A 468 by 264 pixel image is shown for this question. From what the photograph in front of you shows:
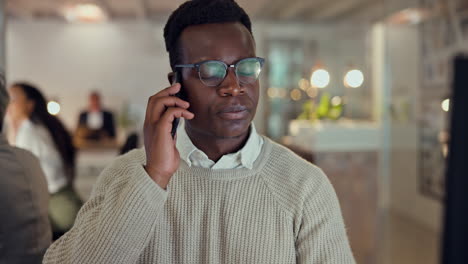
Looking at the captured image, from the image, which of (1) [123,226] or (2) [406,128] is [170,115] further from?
(2) [406,128]

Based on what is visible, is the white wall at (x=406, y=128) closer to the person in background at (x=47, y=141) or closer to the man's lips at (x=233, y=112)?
the person in background at (x=47, y=141)

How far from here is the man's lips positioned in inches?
31.0

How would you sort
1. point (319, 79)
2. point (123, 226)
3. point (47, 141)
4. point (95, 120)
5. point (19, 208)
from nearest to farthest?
point (123, 226) → point (19, 208) → point (47, 141) → point (319, 79) → point (95, 120)

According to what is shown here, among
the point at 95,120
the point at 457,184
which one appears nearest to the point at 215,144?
the point at 457,184

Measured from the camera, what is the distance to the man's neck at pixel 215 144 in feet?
2.78

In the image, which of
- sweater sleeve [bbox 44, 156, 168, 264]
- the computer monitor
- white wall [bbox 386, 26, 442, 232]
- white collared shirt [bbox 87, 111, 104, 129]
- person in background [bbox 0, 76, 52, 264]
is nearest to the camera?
the computer monitor

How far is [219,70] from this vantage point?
779 millimetres

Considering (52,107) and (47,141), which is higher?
(52,107)

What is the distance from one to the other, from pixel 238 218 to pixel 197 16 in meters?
0.35

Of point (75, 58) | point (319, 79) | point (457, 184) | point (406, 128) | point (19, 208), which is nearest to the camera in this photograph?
point (457, 184)

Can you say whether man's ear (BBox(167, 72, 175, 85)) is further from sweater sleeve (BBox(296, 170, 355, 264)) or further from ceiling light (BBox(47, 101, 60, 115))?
ceiling light (BBox(47, 101, 60, 115))

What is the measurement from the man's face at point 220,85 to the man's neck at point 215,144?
0.03 meters

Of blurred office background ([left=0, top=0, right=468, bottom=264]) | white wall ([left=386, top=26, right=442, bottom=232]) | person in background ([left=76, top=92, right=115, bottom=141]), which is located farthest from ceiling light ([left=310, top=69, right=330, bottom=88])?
white wall ([left=386, top=26, right=442, bottom=232])

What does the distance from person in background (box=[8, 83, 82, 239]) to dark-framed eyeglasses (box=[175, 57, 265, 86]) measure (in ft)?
2.27
